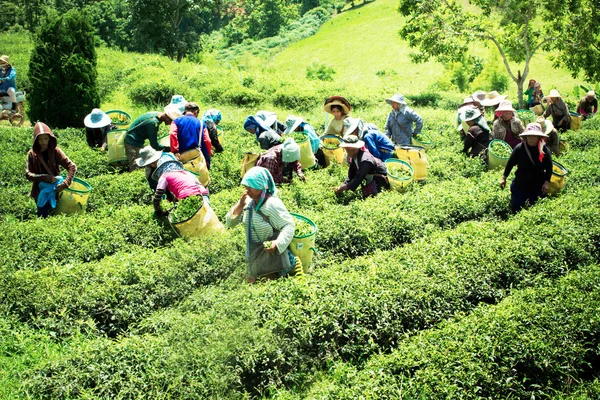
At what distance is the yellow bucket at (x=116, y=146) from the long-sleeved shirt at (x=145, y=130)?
1.75ft

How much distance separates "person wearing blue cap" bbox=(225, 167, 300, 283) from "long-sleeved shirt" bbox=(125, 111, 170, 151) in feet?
13.2

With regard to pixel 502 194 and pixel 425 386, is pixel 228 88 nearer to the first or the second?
pixel 502 194

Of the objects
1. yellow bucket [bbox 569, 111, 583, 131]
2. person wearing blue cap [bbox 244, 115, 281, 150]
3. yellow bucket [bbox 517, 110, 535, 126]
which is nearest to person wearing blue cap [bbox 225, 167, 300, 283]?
person wearing blue cap [bbox 244, 115, 281, 150]

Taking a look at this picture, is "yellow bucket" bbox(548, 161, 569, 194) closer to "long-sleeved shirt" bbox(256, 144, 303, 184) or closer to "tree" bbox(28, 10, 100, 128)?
"long-sleeved shirt" bbox(256, 144, 303, 184)

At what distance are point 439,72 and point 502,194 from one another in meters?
28.0

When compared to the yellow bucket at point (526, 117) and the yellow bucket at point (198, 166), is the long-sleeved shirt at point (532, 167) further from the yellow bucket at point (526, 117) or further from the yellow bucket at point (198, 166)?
the yellow bucket at point (526, 117)

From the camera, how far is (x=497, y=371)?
17.5 feet

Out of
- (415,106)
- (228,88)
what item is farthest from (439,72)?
(228,88)

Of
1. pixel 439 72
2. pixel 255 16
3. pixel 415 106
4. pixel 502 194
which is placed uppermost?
pixel 502 194

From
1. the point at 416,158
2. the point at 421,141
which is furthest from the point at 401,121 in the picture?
the point at 416,158

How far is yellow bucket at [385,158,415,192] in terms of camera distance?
10.0 m

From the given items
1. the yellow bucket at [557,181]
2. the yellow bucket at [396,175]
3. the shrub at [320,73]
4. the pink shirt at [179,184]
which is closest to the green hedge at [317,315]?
the yellow bucket at [557,181]

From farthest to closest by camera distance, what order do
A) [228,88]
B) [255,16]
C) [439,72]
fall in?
[255,16] → [439,72] → [228,88]

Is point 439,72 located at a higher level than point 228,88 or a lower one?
lower
